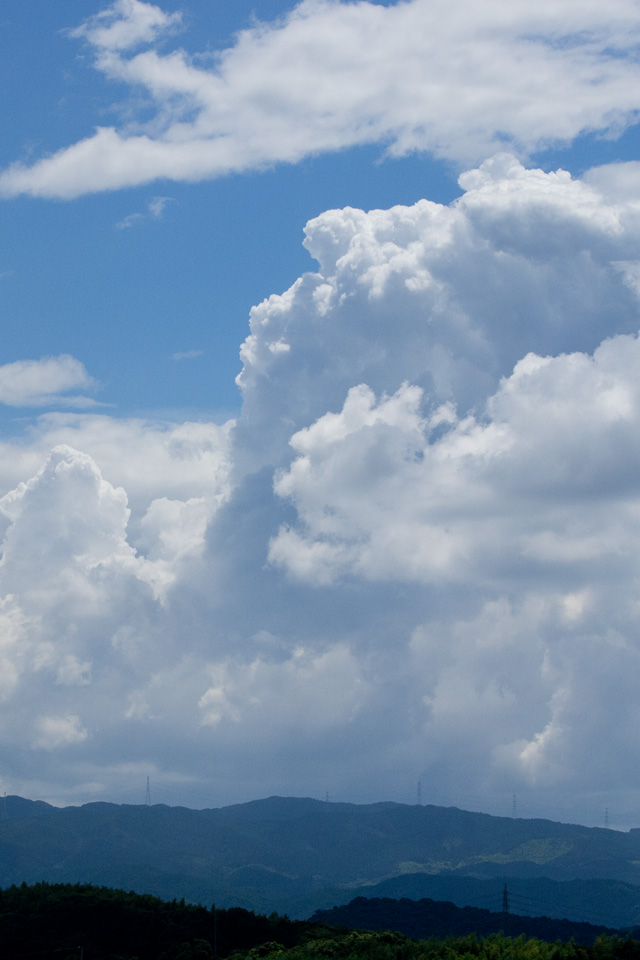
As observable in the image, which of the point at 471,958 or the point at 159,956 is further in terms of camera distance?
the point at 159,956

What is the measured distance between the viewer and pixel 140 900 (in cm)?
12262

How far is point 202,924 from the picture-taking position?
117 m

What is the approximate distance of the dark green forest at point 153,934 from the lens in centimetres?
9456

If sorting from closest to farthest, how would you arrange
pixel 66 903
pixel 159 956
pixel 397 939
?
pixel 159 956
pixel 397 939
pixel 66 903

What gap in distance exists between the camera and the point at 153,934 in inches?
4358

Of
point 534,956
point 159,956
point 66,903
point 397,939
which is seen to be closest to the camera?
point 534,956

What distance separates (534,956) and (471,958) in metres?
4.06

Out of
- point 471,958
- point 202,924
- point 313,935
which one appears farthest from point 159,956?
point 471,958

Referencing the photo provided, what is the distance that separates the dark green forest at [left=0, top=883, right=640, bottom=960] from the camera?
9456 centimetres

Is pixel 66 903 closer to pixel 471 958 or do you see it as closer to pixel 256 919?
pixel 256 919

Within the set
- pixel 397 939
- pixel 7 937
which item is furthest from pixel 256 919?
pixel 7 937

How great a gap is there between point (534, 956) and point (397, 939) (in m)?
41.2

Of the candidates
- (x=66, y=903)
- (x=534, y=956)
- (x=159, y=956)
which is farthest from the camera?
(x=66, y=903)

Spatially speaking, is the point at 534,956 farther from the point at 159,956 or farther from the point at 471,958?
the point at 159,956
